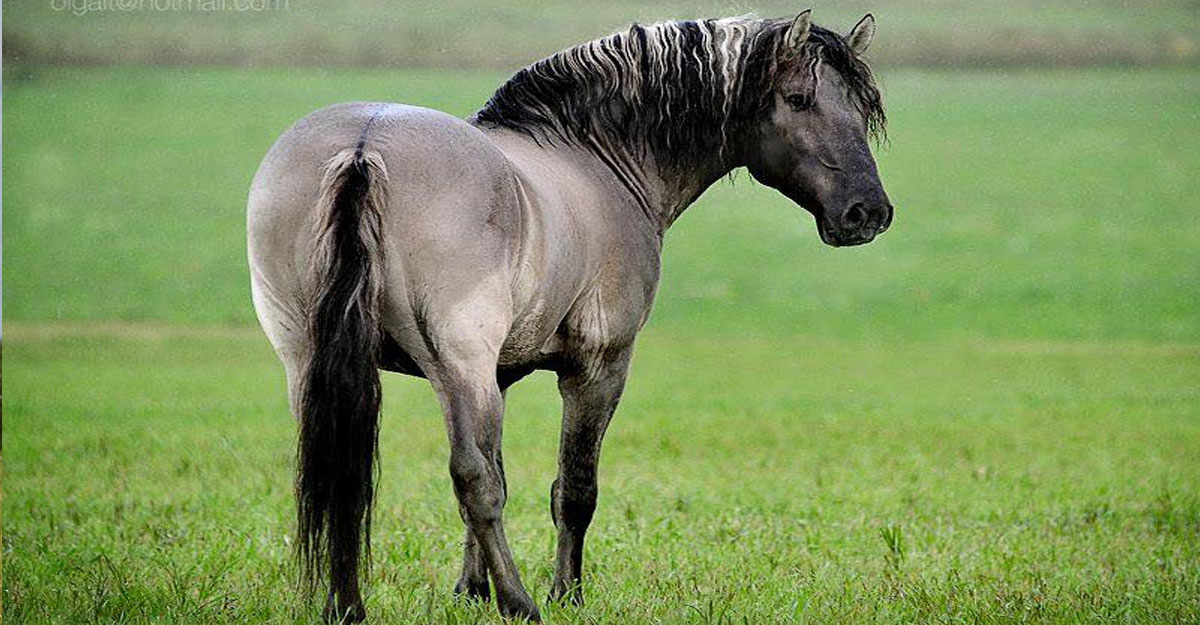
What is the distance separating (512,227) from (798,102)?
143 centimetres

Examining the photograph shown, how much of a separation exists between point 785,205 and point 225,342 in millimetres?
14083

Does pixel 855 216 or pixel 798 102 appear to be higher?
pixel 798 102

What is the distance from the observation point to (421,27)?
30.1 m

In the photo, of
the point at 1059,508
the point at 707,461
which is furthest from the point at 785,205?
the point at 1059,508

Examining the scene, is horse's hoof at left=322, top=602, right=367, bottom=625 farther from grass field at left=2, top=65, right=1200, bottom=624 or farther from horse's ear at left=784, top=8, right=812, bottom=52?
horse's ear at left=784, top=8, right=812, bottom=52

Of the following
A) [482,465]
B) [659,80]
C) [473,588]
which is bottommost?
[473,588]

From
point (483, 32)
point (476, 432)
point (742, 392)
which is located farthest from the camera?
point (483, 32)

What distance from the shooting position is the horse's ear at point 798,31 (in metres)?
5.39

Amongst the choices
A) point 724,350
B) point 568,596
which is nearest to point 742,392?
point 724,350

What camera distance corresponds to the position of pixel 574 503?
5.71 meters

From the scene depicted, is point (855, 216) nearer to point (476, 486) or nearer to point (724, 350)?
point (476, 486)

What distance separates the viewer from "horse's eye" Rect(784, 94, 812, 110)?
5551 mm

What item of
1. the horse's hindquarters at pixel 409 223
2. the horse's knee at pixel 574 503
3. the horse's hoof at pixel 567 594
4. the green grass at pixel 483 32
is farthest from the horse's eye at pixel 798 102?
the green grass at pixel 483 32

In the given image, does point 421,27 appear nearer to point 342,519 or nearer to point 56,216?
point 56,216
